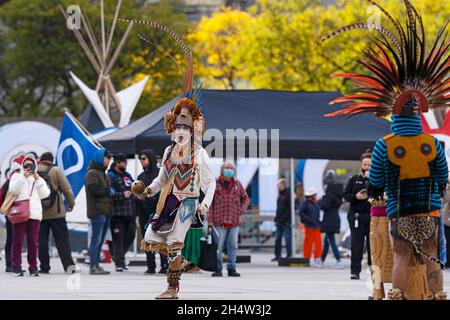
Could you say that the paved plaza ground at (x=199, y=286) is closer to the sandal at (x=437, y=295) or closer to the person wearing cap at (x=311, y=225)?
the person wearing cap at (x=311, y=225)

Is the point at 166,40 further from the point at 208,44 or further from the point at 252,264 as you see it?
the point at 252,264

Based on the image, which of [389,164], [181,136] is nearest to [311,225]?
[181,136]

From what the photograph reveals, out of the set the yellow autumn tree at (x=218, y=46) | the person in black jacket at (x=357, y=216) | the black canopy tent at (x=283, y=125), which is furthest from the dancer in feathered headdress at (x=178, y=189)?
the yellow autumn tree at (x=218, y=46)

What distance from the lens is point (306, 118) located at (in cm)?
2206

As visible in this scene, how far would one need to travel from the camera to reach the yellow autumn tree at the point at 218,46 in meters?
61.4

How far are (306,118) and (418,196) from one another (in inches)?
451

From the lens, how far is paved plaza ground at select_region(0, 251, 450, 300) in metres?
13.7

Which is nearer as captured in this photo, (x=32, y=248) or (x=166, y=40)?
(x=32, y=248)

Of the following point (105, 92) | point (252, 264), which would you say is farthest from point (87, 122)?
point (252, 264)

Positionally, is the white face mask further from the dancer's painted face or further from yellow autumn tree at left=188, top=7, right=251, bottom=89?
yellow autumn tree at left=188, top=7, right=251, bottom=89

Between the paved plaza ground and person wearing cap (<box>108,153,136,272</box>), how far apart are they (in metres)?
0.43

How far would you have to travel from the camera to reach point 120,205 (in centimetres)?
1916

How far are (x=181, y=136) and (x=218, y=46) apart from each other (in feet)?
165

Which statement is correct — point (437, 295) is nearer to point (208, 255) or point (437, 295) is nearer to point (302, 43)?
point (208, 255)
